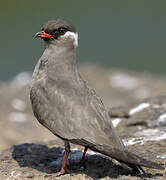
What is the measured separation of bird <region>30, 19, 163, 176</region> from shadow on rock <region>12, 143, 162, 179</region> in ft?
0.73

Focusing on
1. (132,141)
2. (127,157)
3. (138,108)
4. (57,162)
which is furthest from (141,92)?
(127,157)

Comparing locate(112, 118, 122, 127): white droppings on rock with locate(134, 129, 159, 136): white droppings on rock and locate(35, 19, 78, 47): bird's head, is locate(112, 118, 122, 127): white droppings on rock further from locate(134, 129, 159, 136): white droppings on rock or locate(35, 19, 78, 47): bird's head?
locate(35, 19, 78, 47): bird's head

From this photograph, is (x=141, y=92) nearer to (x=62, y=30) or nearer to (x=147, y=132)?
(x=147, y=132)

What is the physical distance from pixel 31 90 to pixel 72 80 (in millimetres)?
596

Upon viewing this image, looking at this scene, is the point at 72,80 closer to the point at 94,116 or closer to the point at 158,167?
the point at 94,116

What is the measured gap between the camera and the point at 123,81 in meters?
16.3

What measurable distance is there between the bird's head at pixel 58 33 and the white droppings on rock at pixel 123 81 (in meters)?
8.12

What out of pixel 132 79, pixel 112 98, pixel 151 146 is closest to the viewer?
pixel 151 146

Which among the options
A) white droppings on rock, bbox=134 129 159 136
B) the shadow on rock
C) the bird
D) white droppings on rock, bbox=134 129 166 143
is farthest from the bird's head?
white droppings on rock, bbox=134 129 159 136

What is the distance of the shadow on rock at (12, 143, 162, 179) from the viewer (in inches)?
279

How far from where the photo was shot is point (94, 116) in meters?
6.95

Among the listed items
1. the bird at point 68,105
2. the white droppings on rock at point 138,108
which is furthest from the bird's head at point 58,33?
the white droppings on rock at point 138,108

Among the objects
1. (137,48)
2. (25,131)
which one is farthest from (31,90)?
(137,48)

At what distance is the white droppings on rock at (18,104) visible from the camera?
42.3 feet
